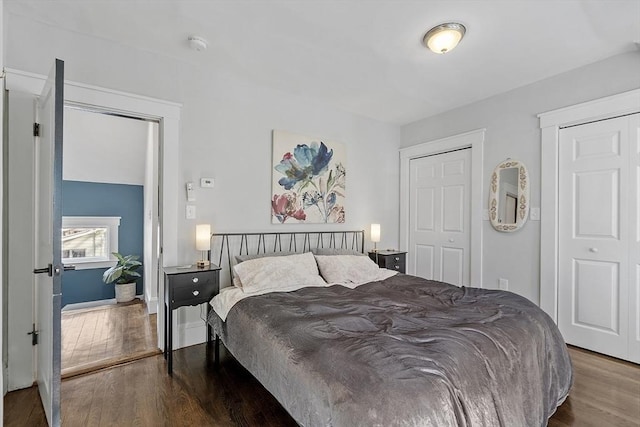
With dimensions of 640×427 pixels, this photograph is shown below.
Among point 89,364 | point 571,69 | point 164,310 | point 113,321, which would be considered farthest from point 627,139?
point 113,321

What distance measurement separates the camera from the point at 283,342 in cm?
171

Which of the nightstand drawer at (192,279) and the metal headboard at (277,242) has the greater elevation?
the metal headboard at (277,242)

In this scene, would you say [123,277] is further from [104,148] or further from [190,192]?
[190,192]

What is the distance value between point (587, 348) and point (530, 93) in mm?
2534

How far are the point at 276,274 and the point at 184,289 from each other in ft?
2.45

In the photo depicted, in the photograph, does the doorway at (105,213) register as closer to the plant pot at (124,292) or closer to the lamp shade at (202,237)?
the plant pot at (124,292)

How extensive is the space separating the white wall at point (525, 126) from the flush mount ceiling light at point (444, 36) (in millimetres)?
1388

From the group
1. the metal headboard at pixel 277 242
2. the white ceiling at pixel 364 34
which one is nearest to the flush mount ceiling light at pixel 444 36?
the white ceiling at pixel 364 34

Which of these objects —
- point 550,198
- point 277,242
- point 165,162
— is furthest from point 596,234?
point 165,162

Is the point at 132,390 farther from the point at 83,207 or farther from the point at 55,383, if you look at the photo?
the point at 83,207

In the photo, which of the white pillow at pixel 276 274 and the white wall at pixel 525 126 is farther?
the white wall at pixel 525 126

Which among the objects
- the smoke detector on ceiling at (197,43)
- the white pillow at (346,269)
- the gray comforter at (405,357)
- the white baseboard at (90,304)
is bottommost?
the white baseboard at (90,304)

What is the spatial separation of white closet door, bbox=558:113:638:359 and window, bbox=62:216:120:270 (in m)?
6.23

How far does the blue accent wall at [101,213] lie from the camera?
500cm
